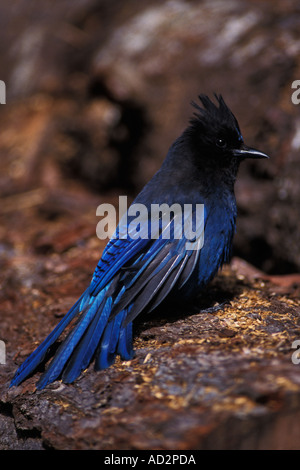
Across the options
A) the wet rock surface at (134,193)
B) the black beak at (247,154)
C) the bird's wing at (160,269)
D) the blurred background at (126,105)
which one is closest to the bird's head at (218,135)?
the black beak at (247,154)

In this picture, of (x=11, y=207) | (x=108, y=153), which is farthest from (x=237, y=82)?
(x=11, y=207)

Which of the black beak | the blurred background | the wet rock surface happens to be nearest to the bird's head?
the black beak

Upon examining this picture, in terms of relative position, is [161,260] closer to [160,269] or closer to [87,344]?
[160,269]

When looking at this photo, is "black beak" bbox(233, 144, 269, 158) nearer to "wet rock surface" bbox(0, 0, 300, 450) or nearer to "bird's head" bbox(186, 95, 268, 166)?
"bird's head" bbox(186, 95, 268, 166)

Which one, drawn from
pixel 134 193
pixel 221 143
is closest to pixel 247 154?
pixel 221 143

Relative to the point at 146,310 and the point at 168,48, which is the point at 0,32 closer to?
the point at 168,48
